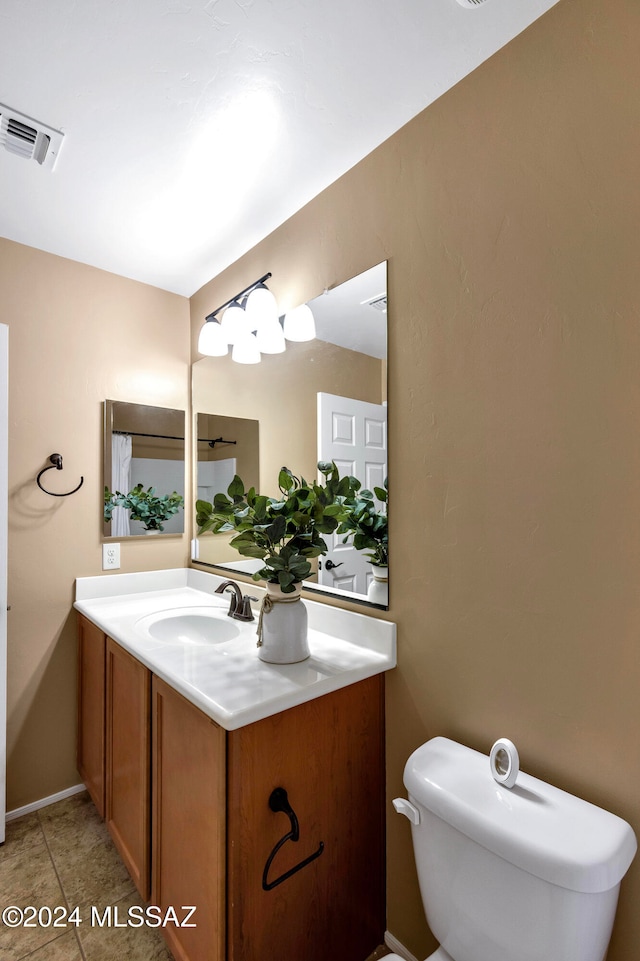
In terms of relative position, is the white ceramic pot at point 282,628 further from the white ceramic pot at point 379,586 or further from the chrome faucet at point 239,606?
the chrome faucet at point 239,606

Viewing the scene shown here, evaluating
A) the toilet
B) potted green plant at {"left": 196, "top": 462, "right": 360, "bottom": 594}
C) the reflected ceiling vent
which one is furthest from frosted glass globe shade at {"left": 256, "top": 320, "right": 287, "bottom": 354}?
the toilet

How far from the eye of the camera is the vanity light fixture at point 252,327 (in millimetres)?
1725

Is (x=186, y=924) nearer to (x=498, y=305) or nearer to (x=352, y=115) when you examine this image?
(x=498, y=305)

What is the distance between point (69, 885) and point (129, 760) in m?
0.50

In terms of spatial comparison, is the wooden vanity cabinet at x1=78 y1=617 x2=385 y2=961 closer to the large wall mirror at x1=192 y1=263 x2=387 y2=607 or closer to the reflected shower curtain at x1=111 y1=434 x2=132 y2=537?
the large wall mirror at x1=192 y1=263 x2=387 y2=607

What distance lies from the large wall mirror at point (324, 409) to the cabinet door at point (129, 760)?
62cm

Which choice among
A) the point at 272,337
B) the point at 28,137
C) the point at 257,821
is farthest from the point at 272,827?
the point at 28,137

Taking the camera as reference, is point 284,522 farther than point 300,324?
No

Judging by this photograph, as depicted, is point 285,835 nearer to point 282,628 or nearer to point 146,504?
point 282,628

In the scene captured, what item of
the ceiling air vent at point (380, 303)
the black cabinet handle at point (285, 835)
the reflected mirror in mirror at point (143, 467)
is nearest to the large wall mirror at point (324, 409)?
the ceiling air vent at point (380, 303)

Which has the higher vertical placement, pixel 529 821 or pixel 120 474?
pixel 120 474

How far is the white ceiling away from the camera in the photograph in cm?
107

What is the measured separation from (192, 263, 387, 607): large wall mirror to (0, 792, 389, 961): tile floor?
111 cm

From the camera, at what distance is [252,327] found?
6.08ft
